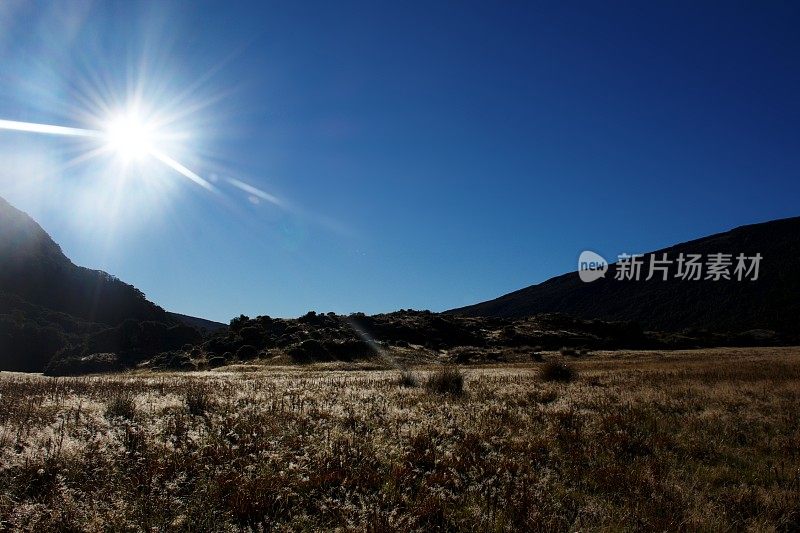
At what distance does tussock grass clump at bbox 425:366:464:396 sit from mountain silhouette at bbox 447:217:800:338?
307ft

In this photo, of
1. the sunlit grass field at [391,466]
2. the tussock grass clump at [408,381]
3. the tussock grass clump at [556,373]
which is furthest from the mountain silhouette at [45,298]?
the sunlit grass field at [391,466]

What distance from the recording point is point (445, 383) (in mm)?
19016

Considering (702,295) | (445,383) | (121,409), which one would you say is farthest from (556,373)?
(702,295)

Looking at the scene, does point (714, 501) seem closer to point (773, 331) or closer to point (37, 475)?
point (37, 475)

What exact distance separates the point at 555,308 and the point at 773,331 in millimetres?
78694

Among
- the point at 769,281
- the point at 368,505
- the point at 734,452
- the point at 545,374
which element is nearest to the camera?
the point at 368,505

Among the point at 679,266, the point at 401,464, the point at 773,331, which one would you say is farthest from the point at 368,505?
the point at 679,266

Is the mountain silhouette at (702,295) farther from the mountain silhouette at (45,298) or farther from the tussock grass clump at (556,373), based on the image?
the mountain silhouette at (45,298)

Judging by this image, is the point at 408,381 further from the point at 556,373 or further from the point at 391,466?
the point at 391,466

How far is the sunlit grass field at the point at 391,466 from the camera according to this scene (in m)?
5.84

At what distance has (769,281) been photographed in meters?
130

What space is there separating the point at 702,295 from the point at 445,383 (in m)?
146

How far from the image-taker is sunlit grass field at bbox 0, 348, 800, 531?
5844 millimetres

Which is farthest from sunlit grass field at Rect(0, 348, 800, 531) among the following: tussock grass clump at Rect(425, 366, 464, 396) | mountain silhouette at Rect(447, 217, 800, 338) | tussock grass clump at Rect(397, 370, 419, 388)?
mountain silhouette at Rect(447, 217, 800, 338)
